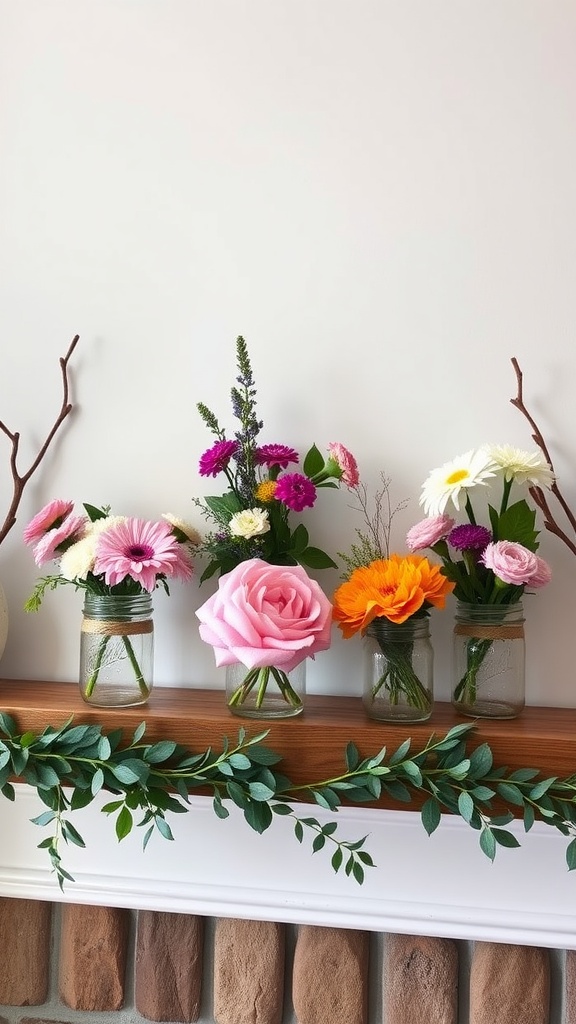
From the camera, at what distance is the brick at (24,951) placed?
3.66 ft

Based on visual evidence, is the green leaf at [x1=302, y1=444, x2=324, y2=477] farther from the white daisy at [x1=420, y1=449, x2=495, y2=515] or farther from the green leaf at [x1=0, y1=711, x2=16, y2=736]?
the green leaf at [x1=0, y1=711, x2=16, y2=736]

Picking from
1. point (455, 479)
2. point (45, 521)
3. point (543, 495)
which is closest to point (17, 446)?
point (45, 521)

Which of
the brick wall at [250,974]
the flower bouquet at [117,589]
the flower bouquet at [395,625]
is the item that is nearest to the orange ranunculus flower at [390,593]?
the flower bouquet at [395,625]

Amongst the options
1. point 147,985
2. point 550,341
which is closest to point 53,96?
point 550,341

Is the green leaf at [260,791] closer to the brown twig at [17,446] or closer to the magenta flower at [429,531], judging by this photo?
the magenta flower at [429,531]

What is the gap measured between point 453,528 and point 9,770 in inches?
22.9

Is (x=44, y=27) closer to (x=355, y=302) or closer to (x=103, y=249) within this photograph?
(x=103, y=249)

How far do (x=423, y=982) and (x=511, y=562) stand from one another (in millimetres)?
527

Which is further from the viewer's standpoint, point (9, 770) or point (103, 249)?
point (103, 249)

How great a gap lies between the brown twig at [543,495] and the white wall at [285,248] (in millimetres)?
17

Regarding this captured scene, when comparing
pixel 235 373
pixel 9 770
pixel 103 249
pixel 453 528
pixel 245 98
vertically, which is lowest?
pixel 9 770

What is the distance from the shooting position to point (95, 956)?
3.58 feet

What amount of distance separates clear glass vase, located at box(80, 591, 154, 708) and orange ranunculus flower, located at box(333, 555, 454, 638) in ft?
0.81

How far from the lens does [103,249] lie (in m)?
1.17
